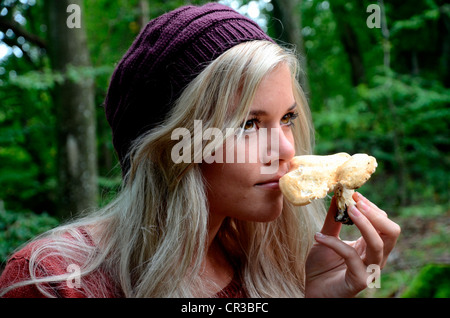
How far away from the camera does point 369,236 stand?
1.49 meters

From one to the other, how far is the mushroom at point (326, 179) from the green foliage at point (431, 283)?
3.56 ft

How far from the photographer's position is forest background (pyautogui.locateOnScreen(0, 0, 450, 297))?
4793 mm

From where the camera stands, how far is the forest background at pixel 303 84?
189 inches

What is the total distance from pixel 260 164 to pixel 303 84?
9.03 ft

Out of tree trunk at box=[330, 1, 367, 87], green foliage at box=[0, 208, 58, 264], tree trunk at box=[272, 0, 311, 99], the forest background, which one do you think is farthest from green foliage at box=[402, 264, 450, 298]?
tree trunk at box=[330, 1, 367, 87]

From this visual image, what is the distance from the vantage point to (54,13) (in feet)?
16.2

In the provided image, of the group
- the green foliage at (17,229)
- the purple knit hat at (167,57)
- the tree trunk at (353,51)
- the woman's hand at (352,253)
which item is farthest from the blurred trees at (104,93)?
the woman's hand at (352,253)

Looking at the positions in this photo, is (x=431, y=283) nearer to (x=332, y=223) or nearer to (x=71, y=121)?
(x=332, y=223)

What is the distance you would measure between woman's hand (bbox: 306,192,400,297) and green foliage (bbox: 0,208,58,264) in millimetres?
3089

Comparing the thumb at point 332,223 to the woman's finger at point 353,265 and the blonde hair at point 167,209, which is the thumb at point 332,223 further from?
the blonde hair at point 167,209

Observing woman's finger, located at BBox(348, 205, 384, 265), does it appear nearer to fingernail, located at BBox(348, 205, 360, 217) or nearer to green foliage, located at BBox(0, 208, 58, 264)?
fingernail, located at BBox(348, 205, 360, 217)

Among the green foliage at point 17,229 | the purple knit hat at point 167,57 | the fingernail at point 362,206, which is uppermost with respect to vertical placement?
the purple knit hat at point 167,57
